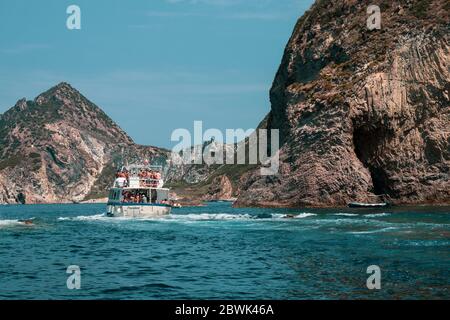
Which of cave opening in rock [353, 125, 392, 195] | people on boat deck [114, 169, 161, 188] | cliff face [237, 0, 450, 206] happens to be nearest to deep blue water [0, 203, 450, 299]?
people on boat deck [114, 169, 161, 188]

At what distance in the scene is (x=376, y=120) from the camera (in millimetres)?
111625

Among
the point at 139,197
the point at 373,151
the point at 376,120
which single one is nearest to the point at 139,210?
the point at 139,197

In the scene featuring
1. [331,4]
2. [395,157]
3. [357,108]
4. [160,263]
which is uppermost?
[331,4]

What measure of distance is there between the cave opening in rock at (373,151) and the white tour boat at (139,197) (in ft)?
139

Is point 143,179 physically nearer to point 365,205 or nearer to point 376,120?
point 365,205

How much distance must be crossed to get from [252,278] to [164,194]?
65199 millimetres

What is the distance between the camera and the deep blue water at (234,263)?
25672mm

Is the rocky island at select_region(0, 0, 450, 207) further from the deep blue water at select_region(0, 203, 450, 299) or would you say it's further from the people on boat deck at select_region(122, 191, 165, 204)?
the deep blue water at select_region(0, 203, 450, 299)

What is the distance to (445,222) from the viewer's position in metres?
62.4

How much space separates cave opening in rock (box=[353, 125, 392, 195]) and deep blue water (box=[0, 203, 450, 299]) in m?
56.2

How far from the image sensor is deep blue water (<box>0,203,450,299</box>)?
2567 centimetres

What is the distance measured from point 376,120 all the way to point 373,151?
702 centimetres
